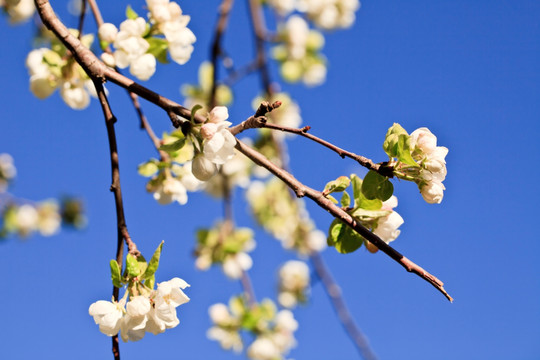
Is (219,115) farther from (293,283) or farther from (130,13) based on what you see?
(293,283)

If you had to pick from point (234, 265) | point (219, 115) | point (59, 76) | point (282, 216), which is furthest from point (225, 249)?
point (219, 115)

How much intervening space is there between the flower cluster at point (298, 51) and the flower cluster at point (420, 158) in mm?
2741

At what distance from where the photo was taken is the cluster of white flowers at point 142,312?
913 millimetres

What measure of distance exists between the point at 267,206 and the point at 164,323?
3.00 meters

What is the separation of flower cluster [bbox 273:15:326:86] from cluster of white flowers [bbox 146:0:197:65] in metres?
2.27

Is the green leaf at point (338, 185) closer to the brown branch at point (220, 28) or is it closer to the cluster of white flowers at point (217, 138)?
the cluster of white flowers at point (217, 138)

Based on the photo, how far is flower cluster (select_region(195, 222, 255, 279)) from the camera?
2912 mm

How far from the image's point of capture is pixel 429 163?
88cm

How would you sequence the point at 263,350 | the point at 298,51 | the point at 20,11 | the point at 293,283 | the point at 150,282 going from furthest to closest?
the point at 293,283
the point at 298,51
the point at 263,350
the point at 20,11
the point at 150,282

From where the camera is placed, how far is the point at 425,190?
0.90 m

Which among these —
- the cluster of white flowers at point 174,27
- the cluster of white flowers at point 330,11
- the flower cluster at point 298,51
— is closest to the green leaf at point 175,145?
the cluster of white flowers at point 174,27

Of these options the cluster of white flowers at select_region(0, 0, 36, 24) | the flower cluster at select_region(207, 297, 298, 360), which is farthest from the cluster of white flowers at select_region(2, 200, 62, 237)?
the cluster of white flowers at select_region(0, 0, 36, 24)

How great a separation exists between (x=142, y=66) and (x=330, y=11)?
9.20 ft

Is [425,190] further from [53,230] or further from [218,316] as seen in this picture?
[53,230]
